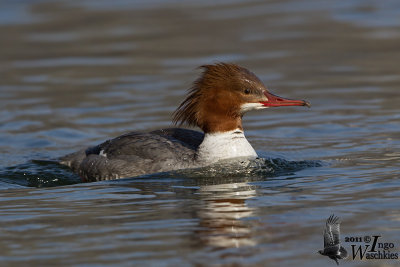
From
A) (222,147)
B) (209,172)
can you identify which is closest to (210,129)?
(222,147)

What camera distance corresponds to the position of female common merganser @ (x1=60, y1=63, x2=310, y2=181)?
349 inches

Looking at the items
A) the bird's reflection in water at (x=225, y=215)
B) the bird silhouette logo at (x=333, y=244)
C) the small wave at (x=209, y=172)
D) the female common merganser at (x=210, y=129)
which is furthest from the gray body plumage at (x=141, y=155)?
the bird silhouette logo at (x=333, y=244)

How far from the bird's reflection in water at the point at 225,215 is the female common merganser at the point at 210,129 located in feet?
2.41

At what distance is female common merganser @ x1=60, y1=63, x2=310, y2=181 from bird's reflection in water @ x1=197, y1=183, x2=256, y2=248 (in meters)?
0.73

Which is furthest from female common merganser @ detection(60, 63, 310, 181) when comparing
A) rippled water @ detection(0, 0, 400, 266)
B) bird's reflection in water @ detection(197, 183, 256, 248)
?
bird's reflection in water @ detection(197, 183, 256, 248)

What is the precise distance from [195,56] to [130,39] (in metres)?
1.99

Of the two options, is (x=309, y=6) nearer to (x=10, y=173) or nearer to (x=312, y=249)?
(x=10, y=173)

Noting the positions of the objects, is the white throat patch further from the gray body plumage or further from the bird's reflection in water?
the bird's reflection in water

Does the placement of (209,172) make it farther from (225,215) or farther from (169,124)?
(169,124)

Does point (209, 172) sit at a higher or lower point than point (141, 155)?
lower

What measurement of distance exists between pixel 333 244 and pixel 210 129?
3224mm

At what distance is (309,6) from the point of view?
18.5 meters

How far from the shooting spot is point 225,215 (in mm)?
7039

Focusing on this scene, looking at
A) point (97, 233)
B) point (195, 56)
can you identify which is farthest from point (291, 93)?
point (97, 233)
